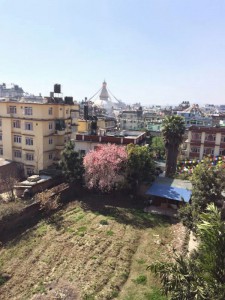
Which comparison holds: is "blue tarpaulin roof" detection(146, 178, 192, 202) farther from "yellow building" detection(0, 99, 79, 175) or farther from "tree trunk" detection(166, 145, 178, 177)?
"yellow building" detection(0, 99, 79, 175)

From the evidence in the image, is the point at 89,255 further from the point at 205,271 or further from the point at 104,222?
the point at 205,271

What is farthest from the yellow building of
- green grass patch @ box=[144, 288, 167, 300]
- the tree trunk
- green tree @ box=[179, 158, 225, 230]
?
green grass patch @ box=[144, 288, 167, 300]

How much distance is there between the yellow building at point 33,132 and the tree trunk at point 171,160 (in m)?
16.9

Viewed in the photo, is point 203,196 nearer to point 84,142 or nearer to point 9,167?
point 84,142

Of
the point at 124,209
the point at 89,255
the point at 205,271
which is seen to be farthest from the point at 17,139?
the point at 205,271

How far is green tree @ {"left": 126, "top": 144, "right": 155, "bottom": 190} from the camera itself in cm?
3234

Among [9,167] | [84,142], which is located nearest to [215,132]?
[84,142]

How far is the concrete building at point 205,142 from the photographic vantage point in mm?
52469

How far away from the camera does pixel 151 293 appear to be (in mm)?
17828

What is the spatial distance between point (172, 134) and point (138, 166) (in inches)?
357

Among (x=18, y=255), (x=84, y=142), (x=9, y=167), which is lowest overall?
(x=18, y=255)

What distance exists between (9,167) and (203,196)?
29.4 meters

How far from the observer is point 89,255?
2194cm

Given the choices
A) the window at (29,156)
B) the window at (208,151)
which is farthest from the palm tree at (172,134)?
the window at (29,156)
